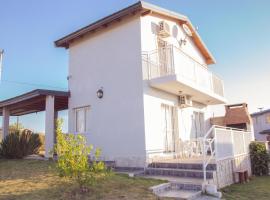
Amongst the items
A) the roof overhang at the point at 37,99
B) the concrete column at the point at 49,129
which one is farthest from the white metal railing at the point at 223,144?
the roof overhang at the point at 37,99

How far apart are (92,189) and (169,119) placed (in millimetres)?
6639

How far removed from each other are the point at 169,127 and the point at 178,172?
367cm

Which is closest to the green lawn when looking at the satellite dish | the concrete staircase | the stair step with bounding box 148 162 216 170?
the concrete staircase

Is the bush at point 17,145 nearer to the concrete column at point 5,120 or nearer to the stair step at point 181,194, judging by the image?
the concrete column at point 5,120

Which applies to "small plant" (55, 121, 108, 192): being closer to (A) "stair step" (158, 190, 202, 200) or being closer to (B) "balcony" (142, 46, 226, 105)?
(A) "stair step" (158, 190, 202, 200)

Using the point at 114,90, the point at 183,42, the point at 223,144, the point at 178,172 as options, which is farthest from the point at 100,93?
the point at 183,42

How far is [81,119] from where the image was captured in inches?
543

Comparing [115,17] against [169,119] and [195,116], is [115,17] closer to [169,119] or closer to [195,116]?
[169,119]

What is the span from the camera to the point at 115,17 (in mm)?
12164

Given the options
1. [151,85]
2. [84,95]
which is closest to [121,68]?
[151,85]

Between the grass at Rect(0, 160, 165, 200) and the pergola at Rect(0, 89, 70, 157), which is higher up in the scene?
the pergola at Rect(0, 89, 70, 157)

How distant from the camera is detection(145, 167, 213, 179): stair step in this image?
8.70m

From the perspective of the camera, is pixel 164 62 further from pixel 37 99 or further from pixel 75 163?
pixel 75 163

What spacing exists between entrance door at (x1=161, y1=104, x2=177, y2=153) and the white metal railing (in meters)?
1.99
